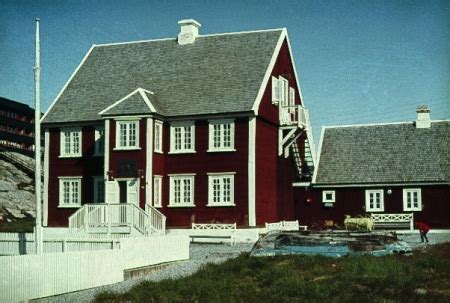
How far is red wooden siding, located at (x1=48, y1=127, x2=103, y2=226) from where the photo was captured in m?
37.4

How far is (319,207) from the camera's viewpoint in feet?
134

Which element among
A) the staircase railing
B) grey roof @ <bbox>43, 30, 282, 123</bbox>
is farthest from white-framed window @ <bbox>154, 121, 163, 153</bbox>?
the staircase railing

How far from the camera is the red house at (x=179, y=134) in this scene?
112 ft

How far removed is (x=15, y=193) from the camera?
50812 millimetres

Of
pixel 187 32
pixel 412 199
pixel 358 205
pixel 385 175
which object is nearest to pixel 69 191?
pixel 187 32

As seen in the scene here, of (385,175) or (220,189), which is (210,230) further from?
(385,175)

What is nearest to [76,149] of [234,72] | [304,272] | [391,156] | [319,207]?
[234,72]

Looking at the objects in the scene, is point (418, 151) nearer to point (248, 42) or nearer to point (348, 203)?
point (348, 203)

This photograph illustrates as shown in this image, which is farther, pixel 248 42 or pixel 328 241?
pixel 248 42

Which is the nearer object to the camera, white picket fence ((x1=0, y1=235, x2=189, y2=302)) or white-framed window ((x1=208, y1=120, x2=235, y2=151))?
white picket fence ((x1=0, y1=235, x2=189, y2=302))

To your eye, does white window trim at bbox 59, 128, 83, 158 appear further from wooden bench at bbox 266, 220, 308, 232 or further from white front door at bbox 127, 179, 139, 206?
wooden bench at bbox 266, 220, 308, 232

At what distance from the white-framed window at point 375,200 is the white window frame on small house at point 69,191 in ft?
52.7

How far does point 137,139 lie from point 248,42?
348 inches

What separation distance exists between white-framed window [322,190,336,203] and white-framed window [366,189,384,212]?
1936 mm
